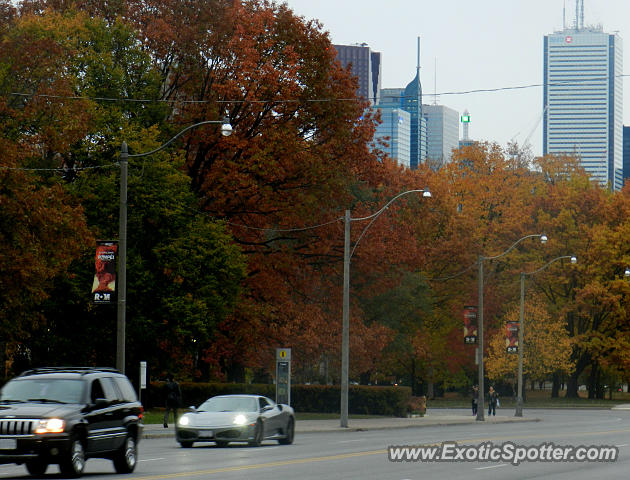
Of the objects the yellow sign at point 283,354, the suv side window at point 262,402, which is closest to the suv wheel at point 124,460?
the suv side window at point 262,402

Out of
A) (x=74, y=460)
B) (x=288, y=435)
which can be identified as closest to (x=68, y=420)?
(x=74, y=460)

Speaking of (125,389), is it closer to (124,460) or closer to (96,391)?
(96,391)

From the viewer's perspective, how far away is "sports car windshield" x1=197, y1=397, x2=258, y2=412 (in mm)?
30359

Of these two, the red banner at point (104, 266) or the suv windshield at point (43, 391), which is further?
the red banner at point (104, 266)

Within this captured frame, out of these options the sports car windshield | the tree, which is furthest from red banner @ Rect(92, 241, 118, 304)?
the tree

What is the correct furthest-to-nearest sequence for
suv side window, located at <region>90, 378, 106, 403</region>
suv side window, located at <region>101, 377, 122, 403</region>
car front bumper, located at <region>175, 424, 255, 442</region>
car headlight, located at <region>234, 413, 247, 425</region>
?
car headlight, located at <region>234, 413, 247, 425</region>, car front bumper, located at <region>175, 424, 255, 442</region>, suv side window, located at <region>101, 377, 122, 403</region>, suv side window, located at <region>90, 378, 106, 403</region>

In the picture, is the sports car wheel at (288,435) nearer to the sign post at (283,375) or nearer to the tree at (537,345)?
the sign post at (283,375)

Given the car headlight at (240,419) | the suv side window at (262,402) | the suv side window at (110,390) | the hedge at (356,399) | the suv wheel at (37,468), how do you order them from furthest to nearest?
the hedge at (356,399) < the suv side window at (262,402) < the car headlight at (240,419) < the suv side window at (110,390) < the suv wheel at (37,468)

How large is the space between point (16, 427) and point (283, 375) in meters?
26.4

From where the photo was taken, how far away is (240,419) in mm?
29734

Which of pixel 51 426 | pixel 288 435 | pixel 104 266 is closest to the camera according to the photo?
pixel 51 426

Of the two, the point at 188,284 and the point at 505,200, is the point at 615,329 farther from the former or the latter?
the point at 188,284

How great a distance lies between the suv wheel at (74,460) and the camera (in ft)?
62.7

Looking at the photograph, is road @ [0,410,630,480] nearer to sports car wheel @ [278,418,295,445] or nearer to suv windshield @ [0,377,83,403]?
sports car wheel @ [278,418,295,445]
